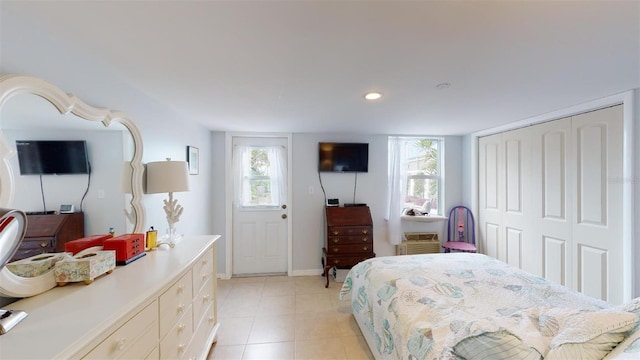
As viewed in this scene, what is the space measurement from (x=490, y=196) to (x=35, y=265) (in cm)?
426

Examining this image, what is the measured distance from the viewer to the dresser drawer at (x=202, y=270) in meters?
1.72

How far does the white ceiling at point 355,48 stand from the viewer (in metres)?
1.00

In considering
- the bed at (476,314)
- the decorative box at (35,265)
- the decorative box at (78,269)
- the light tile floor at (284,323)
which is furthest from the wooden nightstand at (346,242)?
the decorative box at (35,265)

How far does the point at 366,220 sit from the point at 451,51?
2382mm

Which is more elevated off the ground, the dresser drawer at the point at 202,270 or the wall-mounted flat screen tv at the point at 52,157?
the wall-mounted flat screen tv at the point at 52,157

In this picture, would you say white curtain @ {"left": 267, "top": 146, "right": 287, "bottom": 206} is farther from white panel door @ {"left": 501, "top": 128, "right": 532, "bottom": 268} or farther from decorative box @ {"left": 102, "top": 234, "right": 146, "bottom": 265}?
white panel door @ {"left": 501, "top": 128, "right": 532, "bottom": 268}

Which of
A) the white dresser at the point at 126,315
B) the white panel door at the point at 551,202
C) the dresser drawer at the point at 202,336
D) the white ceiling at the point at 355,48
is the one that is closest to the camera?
the white dresser at the point at 126,315

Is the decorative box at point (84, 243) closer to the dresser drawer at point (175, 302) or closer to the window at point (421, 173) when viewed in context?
the dresser drawer at point (175, 302)

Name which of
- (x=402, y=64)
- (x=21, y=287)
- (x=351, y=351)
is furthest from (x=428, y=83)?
(x=21, y=287)

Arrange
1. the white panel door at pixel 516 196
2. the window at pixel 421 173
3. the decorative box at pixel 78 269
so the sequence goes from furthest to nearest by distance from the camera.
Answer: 1. the window at pixel 421 173
2. the white panel door at pixel 516 196
3. the decorative box at pixel 78 269

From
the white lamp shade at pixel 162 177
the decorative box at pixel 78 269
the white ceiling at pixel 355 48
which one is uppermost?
the white ceiling at pixel 355 48

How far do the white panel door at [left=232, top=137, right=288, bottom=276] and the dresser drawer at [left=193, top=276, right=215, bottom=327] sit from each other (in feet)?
4.97

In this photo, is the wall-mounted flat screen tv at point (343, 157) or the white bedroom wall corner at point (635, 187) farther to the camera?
the wall-mounted flat screen tv at point (343, 157)

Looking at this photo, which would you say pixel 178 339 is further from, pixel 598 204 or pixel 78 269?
pixel 598 204
